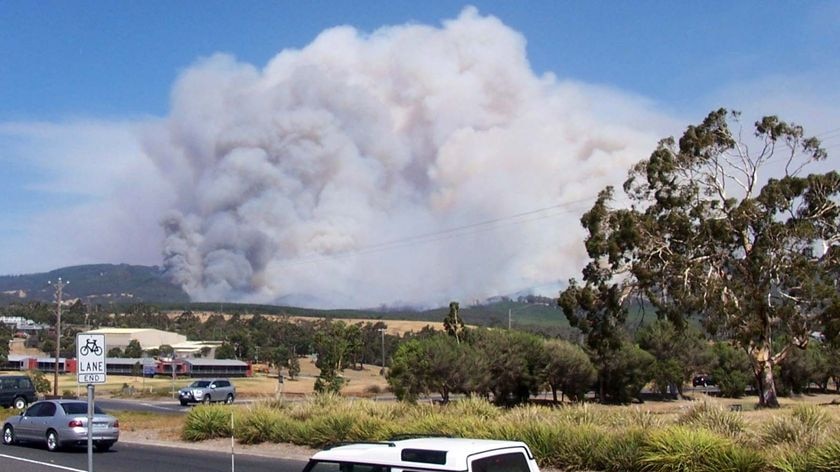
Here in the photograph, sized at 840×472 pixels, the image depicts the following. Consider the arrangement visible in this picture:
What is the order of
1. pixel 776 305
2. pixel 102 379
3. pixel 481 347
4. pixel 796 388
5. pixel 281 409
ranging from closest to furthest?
1. pixel 102 379
2. pixel 281 409
3. pixel 776 305
4. pixel 481 347
5. pixel 796 388

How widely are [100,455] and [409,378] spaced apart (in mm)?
28556

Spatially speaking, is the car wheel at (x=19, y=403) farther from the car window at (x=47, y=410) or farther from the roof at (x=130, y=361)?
the roof at (x=130, y=361)

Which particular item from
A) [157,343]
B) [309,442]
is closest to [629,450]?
[309,442]

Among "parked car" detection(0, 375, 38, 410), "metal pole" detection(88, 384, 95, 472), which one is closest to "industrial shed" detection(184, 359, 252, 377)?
"parked car" detection(0, 375, 38, 410)

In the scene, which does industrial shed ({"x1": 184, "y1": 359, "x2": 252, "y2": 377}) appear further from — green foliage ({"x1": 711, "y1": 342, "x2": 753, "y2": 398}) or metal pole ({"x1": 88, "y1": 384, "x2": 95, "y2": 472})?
metal pole ({"x1": 88, "y1": 384, "x2": 95, "y2": 472})

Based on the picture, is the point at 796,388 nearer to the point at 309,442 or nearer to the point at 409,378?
the point at 409,378

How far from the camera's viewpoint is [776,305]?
1841 inches

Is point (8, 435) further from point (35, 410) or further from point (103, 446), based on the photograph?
point (103, 446)

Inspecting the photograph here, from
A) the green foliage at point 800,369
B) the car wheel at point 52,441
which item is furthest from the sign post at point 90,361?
the green foliage at point 800,369

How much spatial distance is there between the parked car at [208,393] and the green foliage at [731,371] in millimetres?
36388

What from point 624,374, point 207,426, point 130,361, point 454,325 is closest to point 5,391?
point 207,426

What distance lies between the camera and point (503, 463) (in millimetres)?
7031

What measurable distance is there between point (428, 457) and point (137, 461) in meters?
16.5

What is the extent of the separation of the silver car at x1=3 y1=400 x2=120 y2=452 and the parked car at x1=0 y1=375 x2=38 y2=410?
797 inches
